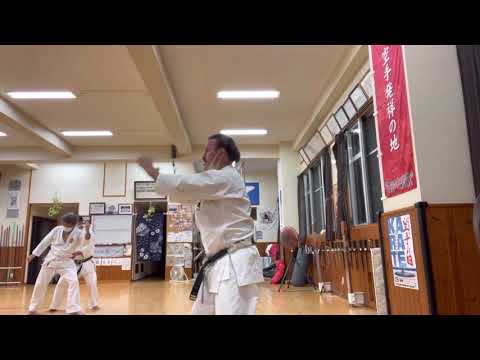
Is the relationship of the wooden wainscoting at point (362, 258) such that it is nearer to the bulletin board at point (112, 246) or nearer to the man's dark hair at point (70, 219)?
the man's dark hair at point (70, 219)

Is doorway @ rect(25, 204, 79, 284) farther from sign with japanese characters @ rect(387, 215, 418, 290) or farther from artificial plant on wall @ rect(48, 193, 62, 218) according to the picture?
sign with japanese characters @ rect(387, 215, 418, 290)

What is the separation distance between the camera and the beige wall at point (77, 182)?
10875 millimetres

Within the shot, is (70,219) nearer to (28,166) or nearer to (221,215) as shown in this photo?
(221,215)

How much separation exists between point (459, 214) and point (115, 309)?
4.33 metres

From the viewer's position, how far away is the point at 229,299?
1.50 meters

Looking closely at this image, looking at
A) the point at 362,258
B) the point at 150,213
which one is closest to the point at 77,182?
the point at 150,213

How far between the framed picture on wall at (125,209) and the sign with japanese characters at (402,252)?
879cm

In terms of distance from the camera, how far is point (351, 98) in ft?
18.8

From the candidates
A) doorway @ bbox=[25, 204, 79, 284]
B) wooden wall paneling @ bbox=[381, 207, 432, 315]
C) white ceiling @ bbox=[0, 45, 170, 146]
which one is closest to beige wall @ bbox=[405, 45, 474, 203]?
wooden wall paneling @ bbox=[381, 207, 432, 315]

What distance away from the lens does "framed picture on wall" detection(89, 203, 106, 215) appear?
1071cm

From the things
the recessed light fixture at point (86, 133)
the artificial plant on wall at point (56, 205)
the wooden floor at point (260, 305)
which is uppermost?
the recessed light fixture at point (86, 133)

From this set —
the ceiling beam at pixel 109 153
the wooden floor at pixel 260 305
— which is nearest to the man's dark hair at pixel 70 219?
the wooden floor at pixel 260 305
